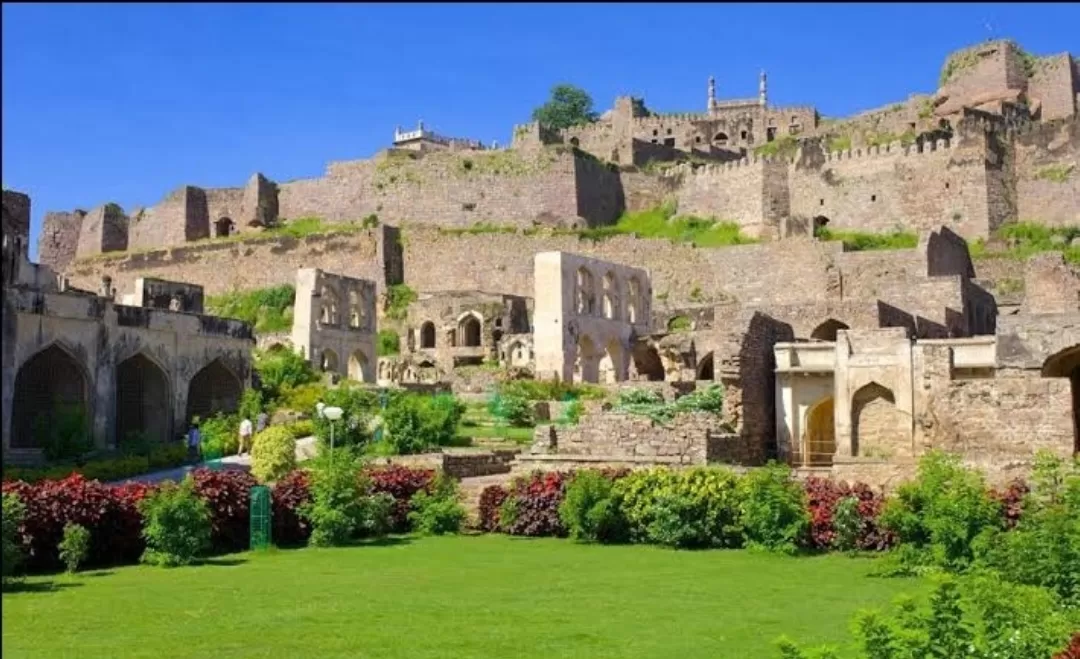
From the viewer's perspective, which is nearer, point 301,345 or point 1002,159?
point 301,345

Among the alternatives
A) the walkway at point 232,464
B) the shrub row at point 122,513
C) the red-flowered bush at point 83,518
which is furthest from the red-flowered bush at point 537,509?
the walkway at point 232,464

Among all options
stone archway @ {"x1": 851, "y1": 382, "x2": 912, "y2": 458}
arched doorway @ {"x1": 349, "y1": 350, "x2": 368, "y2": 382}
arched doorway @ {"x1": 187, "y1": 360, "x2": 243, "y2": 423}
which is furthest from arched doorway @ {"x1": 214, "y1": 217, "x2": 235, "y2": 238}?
stone archway @ {"x1": 851, "y1": 382, "x2": 912, "y2": 458}

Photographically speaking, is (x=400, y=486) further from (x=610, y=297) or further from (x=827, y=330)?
(x=610, y=297)

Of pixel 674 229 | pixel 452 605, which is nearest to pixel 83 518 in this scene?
pixel 452 605

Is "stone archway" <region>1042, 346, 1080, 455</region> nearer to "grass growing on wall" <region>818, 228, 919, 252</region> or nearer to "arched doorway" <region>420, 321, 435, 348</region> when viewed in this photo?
"grass growing on wall" <region>818, 228, 919, 252</region>

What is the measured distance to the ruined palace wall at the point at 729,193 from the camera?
53.6 metres

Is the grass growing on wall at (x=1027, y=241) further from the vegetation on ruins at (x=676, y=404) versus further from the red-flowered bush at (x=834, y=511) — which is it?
the red-flowered bush at (x=834, y=511)

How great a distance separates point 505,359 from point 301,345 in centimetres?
763

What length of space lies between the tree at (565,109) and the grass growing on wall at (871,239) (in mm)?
36188

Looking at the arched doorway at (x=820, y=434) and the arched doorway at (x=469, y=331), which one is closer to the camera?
the arched doorway at (x=820, y=434)

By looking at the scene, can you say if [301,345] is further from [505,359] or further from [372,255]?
[372,255]

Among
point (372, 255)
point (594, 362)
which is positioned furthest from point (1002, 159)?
point (372, 255)

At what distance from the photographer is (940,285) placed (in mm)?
37438

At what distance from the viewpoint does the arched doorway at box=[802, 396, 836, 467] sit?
25.8 meters
